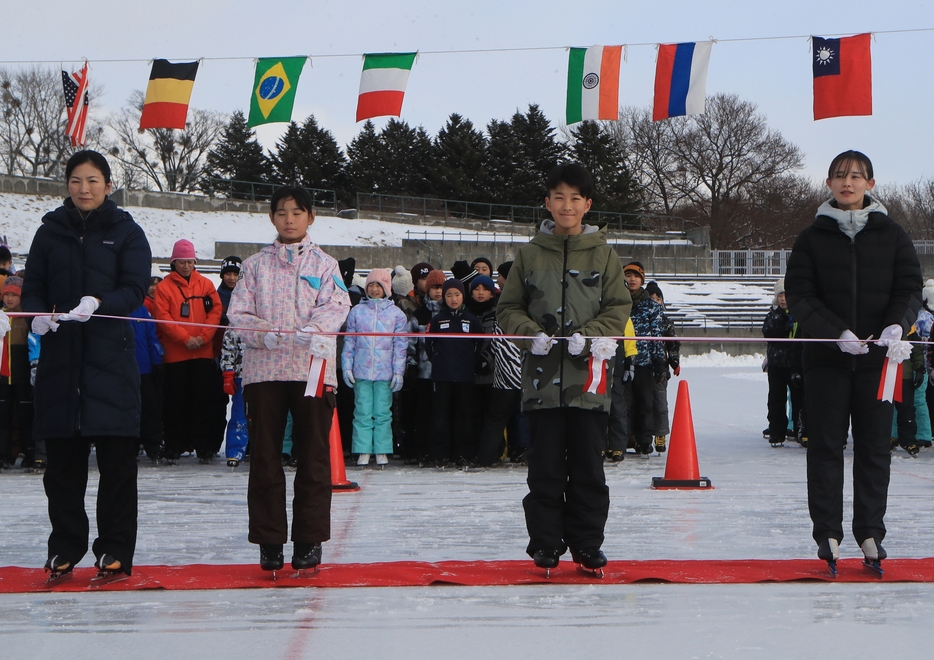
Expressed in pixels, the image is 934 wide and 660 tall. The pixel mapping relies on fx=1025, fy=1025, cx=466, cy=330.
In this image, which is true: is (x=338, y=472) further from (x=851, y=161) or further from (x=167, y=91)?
(x=167, y=91)

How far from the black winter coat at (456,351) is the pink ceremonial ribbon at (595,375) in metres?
4.13

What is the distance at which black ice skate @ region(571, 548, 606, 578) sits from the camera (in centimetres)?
418

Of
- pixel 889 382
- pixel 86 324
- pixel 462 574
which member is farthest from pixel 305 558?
pixel 889 382

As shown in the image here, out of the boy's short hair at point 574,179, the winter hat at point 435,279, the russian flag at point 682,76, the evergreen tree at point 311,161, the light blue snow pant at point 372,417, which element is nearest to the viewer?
the boy's short hair at point 574,179

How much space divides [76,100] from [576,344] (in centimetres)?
1431

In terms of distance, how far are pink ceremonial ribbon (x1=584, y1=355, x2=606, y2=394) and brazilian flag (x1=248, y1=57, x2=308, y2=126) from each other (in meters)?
8.42

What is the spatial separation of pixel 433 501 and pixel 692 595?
2.84m

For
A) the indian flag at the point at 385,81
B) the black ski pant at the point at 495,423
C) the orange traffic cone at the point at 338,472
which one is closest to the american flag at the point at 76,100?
the indian flag at the point at 385,81

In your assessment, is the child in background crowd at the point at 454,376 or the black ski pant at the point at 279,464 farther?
the child in background crowd at the point at 454,376

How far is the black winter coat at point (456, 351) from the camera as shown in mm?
8406

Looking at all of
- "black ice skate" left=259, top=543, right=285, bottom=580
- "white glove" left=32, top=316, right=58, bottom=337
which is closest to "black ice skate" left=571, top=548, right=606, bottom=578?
"black ice skate" left=259, top=543, right=285, bottom=580

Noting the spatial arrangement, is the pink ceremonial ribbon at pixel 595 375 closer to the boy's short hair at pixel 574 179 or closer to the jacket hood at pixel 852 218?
the boy's short hair at pixel 574 179

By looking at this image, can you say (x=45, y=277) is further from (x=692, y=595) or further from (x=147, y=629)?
(x=692, y=595)

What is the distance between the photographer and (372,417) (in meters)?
8.63
